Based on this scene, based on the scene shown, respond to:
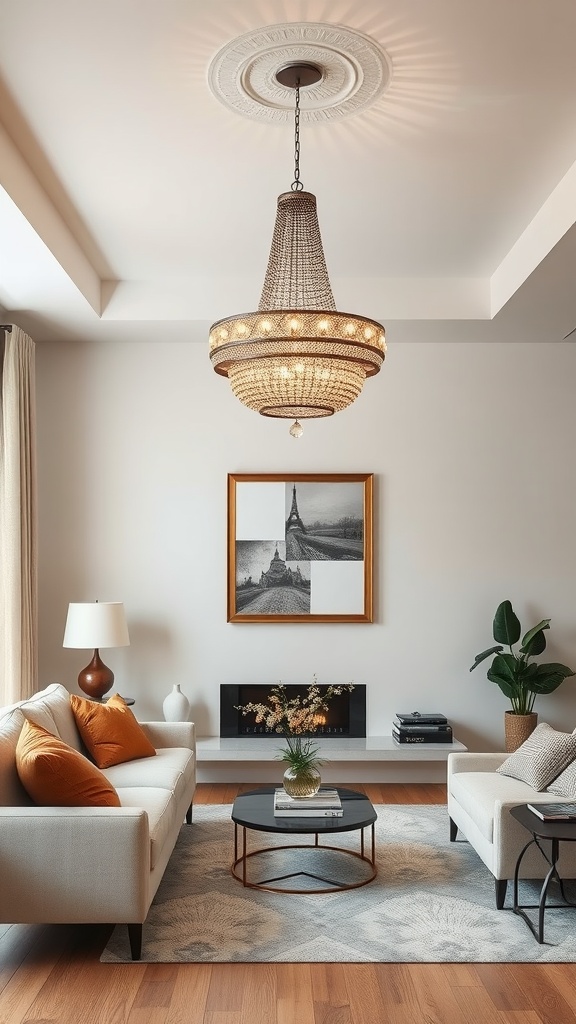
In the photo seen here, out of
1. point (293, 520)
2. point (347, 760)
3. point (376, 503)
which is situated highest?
point (376, 503)

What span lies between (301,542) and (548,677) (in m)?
1.81

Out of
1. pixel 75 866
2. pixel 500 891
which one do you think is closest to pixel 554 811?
pixel 500 891

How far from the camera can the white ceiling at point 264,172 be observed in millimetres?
2965

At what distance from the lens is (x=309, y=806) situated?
415 cm

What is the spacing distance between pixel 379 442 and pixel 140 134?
3.01m

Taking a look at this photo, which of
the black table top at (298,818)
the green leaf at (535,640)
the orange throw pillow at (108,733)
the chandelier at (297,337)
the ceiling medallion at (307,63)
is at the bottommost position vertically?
the black table top at (298,818)

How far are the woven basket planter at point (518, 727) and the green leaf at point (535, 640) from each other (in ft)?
1.34

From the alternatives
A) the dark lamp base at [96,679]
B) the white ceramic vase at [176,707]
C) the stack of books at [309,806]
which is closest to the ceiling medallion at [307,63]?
the stack of books at [309,806]

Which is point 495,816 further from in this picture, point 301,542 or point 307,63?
point 307,63

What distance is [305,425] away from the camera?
6250 mm

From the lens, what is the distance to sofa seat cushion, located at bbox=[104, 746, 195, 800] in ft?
14.1

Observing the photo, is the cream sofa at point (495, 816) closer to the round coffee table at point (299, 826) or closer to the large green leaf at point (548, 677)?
the round coffee table at point (299, 826)

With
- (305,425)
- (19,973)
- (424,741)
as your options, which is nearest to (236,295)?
(305,425)

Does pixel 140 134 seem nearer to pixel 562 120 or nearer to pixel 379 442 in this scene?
pixel 562 120
